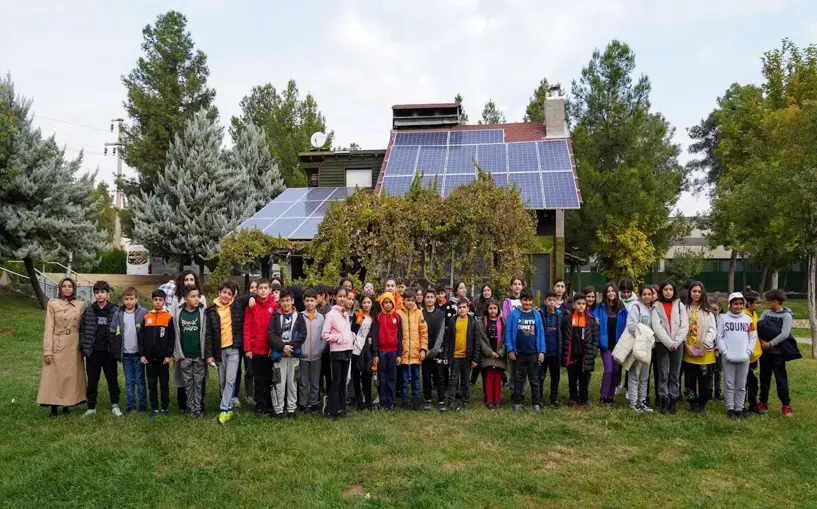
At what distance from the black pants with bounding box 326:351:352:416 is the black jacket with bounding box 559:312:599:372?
2.92 metres

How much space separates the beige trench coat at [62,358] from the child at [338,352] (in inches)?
122

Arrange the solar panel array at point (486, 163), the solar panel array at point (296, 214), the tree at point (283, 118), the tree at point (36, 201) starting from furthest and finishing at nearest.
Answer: the tree at point (283, 118) → the tree at point (36, 201) → the solar panel array at point (486, 163) → the solar panel array at point (296, 214)

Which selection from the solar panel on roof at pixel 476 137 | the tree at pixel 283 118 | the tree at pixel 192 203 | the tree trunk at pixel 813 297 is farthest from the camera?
the tree at pixel 283 118

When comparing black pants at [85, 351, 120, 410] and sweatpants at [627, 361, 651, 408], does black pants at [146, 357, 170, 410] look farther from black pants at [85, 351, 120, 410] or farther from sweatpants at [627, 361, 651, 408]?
sweatpants at [627, 361, 651, 408]

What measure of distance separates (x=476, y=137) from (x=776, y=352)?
13830 mm

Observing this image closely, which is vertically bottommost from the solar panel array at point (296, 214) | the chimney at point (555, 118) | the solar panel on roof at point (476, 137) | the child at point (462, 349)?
the child at point (462, 349)

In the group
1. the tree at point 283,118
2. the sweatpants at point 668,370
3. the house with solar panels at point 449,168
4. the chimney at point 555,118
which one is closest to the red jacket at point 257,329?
the sweatpants at point 668,370

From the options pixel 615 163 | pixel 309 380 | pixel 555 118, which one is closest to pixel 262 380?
pixel 309 380

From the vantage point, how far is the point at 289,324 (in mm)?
7023

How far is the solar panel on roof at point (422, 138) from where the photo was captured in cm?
1977

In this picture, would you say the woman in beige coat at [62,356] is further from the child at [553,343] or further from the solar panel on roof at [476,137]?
the solar panel on roof at [476,137]

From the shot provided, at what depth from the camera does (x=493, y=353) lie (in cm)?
761

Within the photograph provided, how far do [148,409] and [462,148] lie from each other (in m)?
13.9

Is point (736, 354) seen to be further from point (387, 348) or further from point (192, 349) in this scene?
point (192, 349)
